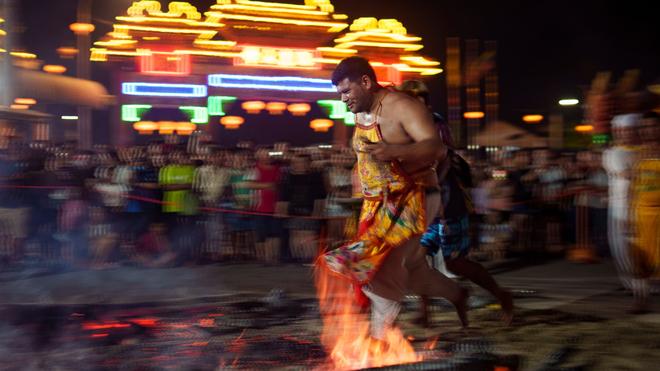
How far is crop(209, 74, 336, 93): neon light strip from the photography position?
31.5 metres

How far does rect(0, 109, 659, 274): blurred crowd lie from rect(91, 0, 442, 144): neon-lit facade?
18219 millimetres

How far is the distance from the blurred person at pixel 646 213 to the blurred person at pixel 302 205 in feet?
17.0

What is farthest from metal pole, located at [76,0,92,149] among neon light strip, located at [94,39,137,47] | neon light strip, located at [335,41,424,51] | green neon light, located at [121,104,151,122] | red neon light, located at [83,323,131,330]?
red neon light, located at [83,323,131,330]

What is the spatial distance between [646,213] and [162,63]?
2554cm

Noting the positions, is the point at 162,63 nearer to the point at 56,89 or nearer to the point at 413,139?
the point at 56,89

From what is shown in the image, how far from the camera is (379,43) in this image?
3134 centimetres

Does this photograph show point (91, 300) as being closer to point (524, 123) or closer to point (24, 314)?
point (24, 314)

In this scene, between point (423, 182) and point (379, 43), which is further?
point (379, 43)

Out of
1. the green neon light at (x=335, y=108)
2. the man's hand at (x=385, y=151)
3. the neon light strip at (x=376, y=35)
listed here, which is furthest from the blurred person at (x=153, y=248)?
the green neon light at (x=335, y=108)

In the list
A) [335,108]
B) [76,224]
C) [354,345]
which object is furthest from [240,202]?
[335,108]

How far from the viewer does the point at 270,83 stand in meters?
32.8

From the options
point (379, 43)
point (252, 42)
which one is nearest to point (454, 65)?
point (379, 43)

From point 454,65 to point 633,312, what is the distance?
15.9 meters

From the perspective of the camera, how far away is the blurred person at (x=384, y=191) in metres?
4.37
